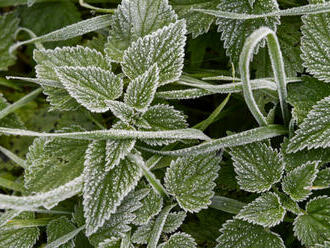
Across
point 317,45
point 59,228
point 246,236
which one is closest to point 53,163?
point 59,228

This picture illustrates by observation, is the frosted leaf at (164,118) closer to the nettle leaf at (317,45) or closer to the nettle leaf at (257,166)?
the nettle leaf at (257,166)

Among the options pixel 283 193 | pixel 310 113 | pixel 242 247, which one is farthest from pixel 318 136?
pixel 242 247

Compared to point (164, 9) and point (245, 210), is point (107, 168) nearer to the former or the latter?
point (245, 210)

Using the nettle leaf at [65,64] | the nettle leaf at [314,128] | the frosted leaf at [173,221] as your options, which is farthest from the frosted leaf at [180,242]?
the nettle leaf at [65,64]

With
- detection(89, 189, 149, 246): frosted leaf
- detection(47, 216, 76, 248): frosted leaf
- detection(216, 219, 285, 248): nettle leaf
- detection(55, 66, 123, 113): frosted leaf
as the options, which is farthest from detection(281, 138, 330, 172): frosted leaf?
detection(47, 216, 76, 248): frosted leaf

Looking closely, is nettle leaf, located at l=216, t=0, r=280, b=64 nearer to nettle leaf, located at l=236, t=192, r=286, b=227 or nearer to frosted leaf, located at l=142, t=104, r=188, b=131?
frosted leaf, located at l=142, t=104, r=188, b=131

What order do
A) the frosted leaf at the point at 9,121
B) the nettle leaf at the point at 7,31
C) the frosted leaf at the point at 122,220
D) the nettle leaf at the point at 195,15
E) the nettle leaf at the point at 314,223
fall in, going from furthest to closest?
the nettle leaf at the point at 7,31
the frosted leaf at the point at 9,121
the nettle leaf at the point at 195,15
the frosted leaf at the point at 122,220
the nettle leaf at the point at 314,223
